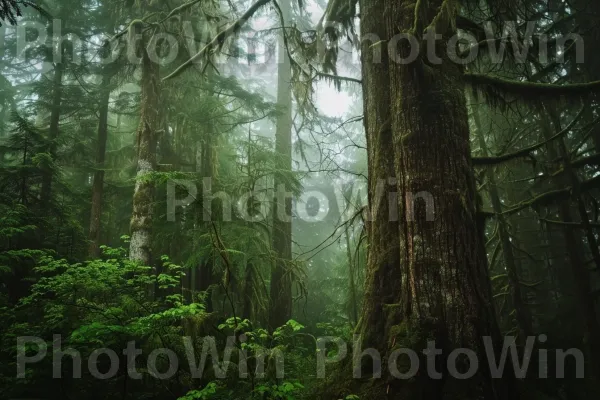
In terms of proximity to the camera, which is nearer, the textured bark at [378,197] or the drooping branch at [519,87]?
the textured bark at [378,197]

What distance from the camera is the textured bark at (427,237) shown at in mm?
3637

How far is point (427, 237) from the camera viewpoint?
3.94 m

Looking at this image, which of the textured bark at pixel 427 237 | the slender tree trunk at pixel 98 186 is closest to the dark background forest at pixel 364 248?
the textured bark at pixel 427 237

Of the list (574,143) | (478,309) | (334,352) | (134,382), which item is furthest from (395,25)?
(574,143)

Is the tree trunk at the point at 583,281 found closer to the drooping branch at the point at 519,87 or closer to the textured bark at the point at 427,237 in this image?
the drooping branch at the point at 519,87

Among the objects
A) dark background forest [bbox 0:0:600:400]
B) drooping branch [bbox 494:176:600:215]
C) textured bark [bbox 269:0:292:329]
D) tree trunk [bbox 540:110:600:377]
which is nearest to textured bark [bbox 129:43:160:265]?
dark background forest [bbox 0:0:600:400]

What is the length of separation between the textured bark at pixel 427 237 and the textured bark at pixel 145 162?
624cm

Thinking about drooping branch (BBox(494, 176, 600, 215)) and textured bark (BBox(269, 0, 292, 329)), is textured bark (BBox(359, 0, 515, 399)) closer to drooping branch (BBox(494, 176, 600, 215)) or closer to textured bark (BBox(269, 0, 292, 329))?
textured bark (BBox(269, 0, 292, 329))

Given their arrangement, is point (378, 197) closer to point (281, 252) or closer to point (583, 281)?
point (281, 252)

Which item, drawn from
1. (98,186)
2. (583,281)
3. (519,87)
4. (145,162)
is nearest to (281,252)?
(145,162)

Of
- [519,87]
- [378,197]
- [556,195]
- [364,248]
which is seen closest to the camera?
[378,197]

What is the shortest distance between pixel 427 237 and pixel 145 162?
7.96m

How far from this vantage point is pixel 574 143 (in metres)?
12.5

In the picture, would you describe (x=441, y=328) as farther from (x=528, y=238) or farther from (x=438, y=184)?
(x=528, y=238)
